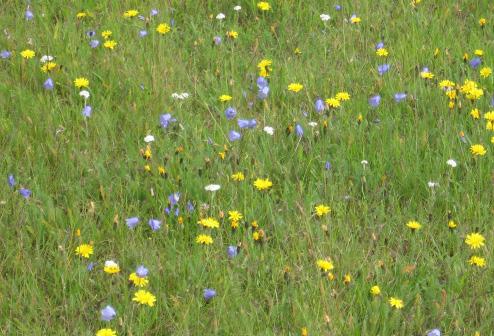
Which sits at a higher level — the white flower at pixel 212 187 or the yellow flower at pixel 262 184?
the yellow flower at pixel 262 184

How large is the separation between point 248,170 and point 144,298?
82cm

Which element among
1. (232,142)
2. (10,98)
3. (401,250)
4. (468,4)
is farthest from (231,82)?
(468,4)

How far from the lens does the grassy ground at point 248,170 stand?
2.57 meters

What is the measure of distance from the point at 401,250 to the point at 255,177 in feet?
1.99

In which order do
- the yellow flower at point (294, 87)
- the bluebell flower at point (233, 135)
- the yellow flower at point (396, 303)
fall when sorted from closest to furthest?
1. the yellow flower at point (396, 303)
2. the bluebell flower at point (233, 135)
3. the yellow flower at point (294, 87)

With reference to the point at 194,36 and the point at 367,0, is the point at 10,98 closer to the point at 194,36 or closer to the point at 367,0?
the point at 194,36

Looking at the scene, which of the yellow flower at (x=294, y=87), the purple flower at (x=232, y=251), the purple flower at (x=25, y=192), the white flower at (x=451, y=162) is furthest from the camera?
the yellow flower at (x=294, y=87)

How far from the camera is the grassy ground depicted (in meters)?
2.57

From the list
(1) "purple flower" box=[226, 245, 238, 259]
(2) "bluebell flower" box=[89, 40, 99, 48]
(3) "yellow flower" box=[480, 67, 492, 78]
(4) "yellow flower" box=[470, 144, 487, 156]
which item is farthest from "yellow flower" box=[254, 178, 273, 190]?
(2) "bluebell flower" box=[89, 40, 99, 48]

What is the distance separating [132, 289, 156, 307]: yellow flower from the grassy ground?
5 cm

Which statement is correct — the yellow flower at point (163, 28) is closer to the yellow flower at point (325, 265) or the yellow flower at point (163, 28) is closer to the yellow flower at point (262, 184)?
the yellow flower at point (262, 184)

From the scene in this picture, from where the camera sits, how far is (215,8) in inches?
175

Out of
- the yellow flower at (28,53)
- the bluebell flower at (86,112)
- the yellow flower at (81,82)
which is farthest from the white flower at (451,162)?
the yellow flower at (28,53)

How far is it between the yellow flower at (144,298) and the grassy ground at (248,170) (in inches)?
2.1
